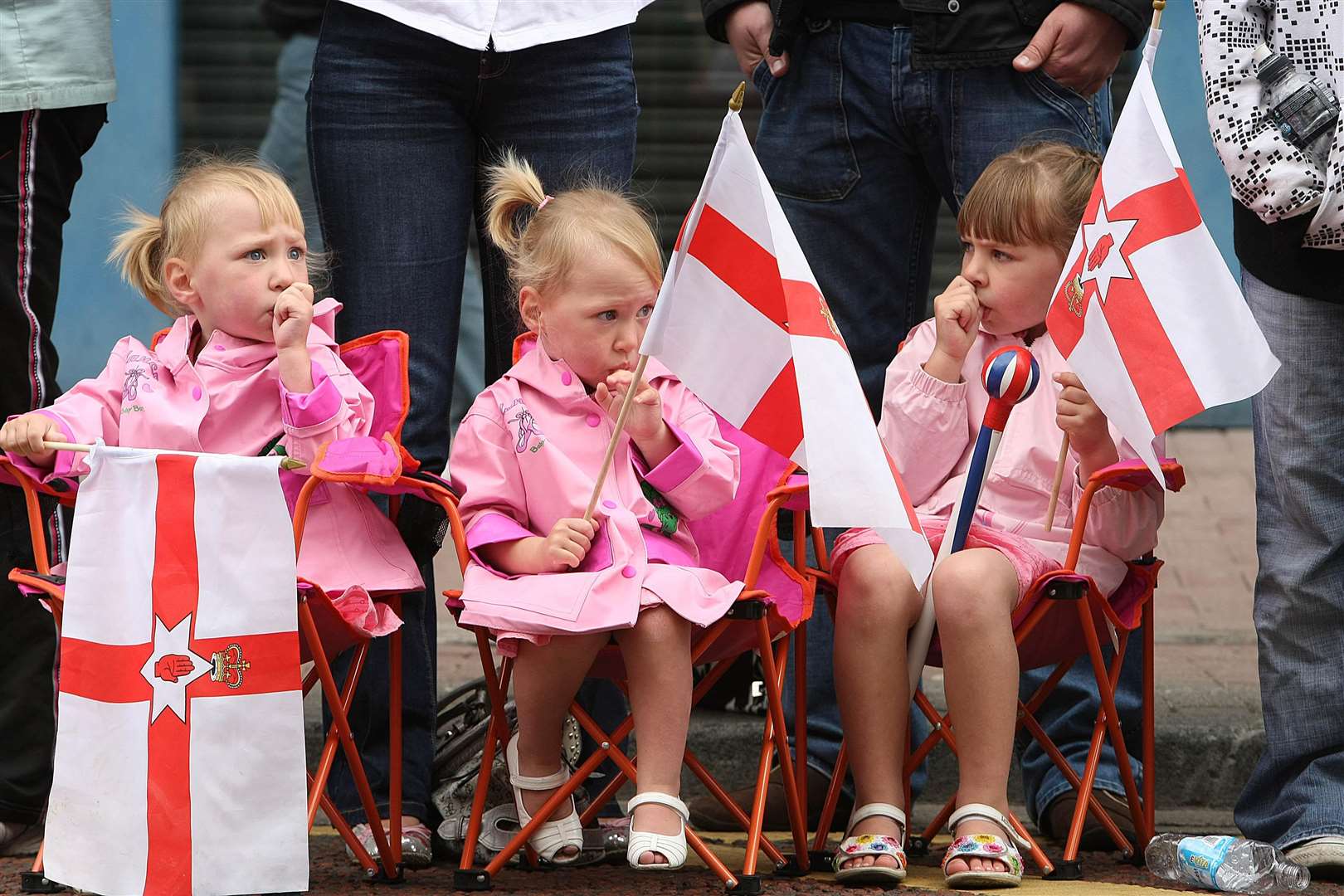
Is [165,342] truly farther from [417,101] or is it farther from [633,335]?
[633,335]

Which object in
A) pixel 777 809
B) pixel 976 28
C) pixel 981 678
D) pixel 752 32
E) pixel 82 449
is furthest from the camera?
pixel 752 32

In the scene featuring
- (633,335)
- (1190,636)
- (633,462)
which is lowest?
(1190,636)

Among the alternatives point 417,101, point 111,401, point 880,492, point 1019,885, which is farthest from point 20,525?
point 1019,885

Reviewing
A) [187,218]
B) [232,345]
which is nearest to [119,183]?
[187,218]

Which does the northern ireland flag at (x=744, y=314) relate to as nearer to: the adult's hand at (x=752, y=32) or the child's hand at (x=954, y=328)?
the child's hand at (x=954, y=328)

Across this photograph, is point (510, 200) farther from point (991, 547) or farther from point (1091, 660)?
point (1091, 660)

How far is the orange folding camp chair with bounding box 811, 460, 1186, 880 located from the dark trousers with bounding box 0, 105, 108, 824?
1.66 m

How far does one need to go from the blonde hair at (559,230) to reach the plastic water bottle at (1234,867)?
1.49 meters

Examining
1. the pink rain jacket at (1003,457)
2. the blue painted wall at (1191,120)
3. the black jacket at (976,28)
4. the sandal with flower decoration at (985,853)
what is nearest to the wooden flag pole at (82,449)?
the pink rain jacket at (1003,457)

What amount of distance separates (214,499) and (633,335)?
2.85ft

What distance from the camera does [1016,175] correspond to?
11.3ft

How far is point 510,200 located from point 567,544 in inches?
29.2

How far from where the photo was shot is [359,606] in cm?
319

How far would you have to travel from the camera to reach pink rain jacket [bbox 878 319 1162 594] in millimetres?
3369
